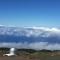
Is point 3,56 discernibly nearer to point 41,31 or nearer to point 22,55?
point 22,55

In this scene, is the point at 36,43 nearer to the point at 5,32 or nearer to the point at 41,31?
the point at 41,31

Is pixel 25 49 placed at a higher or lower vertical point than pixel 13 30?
lower

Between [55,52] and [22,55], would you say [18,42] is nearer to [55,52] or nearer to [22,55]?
[22,55]

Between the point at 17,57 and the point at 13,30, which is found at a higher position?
the point at 13,30

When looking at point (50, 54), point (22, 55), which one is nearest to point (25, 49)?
point (22, 55)

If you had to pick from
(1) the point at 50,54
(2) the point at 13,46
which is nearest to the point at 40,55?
(1) the point at 50,54

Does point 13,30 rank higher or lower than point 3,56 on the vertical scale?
higher

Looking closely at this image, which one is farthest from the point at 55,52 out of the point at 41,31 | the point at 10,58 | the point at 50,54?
the point at 10,58
